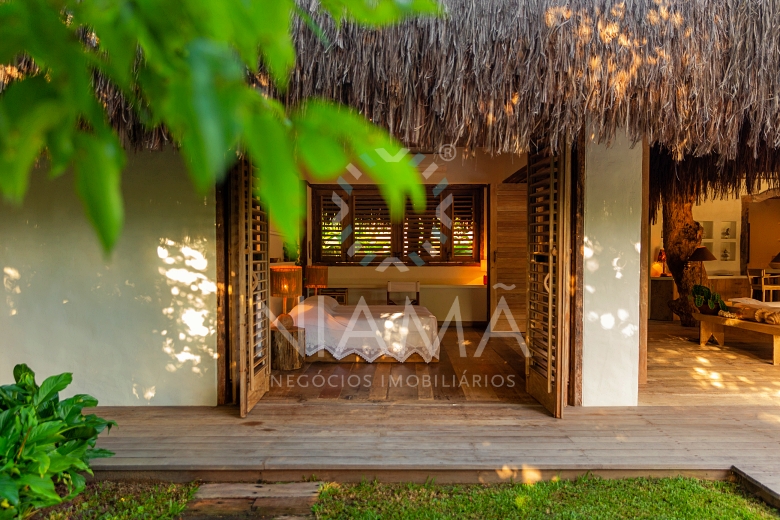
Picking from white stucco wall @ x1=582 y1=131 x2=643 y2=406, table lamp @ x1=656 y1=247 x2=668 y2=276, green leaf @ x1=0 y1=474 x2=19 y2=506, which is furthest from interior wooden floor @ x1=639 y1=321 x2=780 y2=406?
green leaf @ x1=0 y1=474 x2=19 y2=506

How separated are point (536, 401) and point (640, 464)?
1.13m

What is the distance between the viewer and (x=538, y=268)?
12.7 ft

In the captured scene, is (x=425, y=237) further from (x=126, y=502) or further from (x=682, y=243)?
(x=126, y=502)

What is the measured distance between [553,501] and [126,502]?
2.21 metres

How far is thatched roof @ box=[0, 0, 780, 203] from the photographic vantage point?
9.43 ft

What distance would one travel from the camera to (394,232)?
8227 mm

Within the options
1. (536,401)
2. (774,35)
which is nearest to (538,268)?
(536,401)

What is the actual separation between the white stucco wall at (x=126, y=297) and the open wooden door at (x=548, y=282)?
257cm

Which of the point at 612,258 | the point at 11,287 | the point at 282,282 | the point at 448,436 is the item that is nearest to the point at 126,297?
the point at 11,287

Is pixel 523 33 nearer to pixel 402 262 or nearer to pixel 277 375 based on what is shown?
pixel 277 375

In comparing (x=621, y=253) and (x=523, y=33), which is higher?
Result: (x=523, y=33)

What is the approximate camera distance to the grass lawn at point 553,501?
2.34m

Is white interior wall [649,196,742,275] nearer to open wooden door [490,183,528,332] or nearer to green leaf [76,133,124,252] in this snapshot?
open wooden door [490,183,528,332]

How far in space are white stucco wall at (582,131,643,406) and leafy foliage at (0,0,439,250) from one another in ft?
11.9
